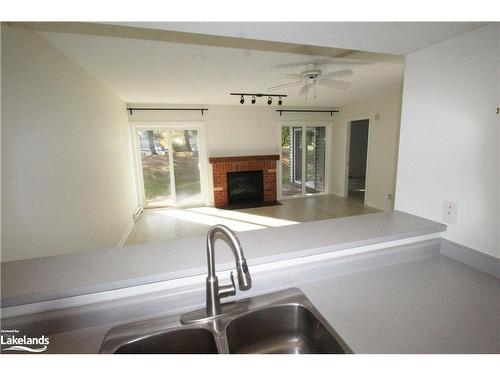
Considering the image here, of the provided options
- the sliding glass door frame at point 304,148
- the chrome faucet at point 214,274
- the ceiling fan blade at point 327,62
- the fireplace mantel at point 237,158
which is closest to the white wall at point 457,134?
the chrome faucet at point 214,274

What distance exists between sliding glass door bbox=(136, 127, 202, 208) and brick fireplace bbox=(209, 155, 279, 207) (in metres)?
0.47

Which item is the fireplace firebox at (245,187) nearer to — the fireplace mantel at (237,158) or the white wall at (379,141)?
the fireplace mantel at (237,158)

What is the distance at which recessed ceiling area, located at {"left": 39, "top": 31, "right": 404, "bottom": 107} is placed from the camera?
200cm

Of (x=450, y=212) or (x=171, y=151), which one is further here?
(x=171, y=151)

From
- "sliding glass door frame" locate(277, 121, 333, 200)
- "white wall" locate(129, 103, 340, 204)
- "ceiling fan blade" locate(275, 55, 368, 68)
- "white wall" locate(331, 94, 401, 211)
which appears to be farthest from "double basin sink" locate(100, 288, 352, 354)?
"sliding glass door frame" locate(277, 121, 333, 200)

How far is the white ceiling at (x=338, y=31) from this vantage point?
0.95 m

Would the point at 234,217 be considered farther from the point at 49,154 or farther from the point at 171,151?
the point at 49,154

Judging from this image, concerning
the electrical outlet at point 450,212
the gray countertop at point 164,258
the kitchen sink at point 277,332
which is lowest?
the kitchen sink at point 277,332

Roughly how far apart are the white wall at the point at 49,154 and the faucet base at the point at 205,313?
1251mm

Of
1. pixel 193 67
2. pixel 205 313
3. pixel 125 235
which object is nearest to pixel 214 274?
pixel 205 313

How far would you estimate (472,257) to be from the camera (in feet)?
3.63

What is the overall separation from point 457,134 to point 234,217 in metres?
3.82

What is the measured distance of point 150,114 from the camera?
495 cm

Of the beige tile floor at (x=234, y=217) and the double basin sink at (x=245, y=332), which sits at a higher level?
the double basin sink at (x=245, y=332)
